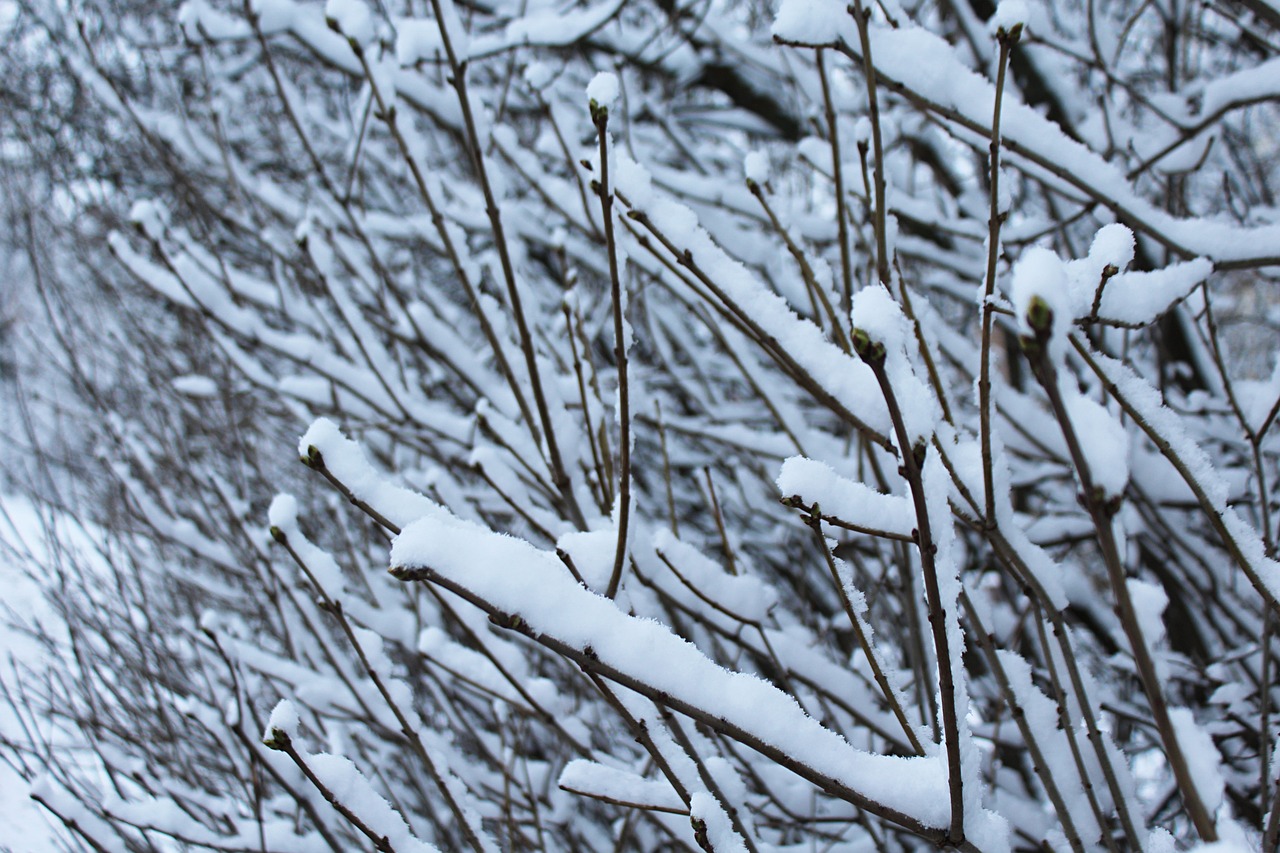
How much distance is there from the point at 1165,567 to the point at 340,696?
7.88 ft

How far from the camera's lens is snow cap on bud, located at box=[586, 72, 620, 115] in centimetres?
83

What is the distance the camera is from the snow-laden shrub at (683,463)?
2.33ft

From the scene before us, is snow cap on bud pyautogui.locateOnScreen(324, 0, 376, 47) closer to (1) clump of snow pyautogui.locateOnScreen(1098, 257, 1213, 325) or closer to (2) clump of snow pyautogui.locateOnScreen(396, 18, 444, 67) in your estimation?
(2) clump of snow pyautogui.locateOnScreen(396, 18, 444, 67)

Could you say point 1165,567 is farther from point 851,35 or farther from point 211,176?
point 211,176

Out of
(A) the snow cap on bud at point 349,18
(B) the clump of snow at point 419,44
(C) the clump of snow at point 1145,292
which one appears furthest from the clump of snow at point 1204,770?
(B) the clump of snow at point 419,44

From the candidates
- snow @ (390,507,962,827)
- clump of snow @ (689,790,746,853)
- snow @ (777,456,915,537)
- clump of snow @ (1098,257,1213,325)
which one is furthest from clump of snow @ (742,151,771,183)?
clump of snow @ (689,790,746,853)

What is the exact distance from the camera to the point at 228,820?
1551mm

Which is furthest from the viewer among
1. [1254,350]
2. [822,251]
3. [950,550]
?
[1254,350]

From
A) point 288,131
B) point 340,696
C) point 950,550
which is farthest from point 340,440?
point 288,131

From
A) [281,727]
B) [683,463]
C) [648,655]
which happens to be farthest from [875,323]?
[683,463]

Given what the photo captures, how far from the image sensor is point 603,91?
849mm

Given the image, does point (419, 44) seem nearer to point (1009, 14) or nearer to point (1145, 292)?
point (1009, 14)

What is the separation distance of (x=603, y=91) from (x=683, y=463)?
2.70m

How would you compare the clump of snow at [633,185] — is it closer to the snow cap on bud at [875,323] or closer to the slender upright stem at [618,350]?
the slender upright stem at [618,350]
